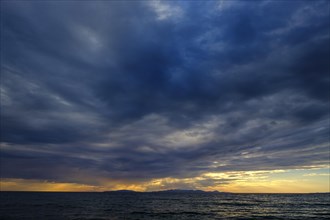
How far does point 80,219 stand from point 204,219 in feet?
74.6

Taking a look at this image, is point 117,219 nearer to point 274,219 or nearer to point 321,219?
point 274,219

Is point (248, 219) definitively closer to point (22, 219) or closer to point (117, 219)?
point (117, 219)

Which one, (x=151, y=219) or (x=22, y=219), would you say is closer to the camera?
(x=22, y=219)

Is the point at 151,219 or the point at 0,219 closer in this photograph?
the point at 0,219

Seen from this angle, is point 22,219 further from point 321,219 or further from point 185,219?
point 321,219

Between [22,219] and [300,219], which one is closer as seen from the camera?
[22,219]

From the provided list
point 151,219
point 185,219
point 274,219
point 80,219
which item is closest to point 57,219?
point 80,219

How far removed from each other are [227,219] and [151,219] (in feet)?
46.5

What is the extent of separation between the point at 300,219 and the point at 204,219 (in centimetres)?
1799

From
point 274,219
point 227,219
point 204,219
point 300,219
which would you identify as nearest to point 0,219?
point 204,219

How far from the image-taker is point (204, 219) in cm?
4597

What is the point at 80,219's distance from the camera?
1726 inches

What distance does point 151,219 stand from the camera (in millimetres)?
45156

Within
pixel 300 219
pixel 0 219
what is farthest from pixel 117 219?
pixel 300 219
